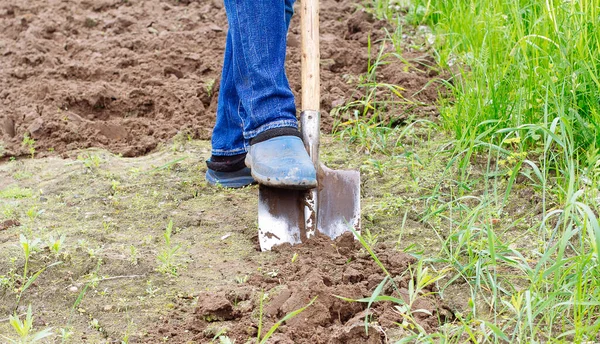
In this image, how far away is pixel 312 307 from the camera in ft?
6.99

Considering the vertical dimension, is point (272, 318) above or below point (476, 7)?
below

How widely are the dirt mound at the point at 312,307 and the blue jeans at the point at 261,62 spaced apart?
61cm

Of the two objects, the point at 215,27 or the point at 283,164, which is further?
the point at 215,27

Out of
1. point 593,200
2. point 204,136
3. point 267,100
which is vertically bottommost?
point 204,136

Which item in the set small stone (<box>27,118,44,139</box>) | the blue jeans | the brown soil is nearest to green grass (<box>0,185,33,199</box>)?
the brown soil

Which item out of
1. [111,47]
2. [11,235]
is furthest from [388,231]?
[111,47]

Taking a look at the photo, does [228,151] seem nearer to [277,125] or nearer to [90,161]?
[277,125]

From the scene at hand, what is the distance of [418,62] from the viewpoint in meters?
4.07

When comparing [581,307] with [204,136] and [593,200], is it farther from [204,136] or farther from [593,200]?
[204,136]

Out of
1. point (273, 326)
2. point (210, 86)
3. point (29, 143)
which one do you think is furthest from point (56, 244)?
point (210, 86)

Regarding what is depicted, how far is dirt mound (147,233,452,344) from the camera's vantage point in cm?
206

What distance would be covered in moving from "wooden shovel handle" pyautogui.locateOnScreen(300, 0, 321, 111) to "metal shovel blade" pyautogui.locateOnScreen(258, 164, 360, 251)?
0.27 metres

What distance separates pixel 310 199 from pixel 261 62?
51 cm

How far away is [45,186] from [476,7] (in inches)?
88.2
